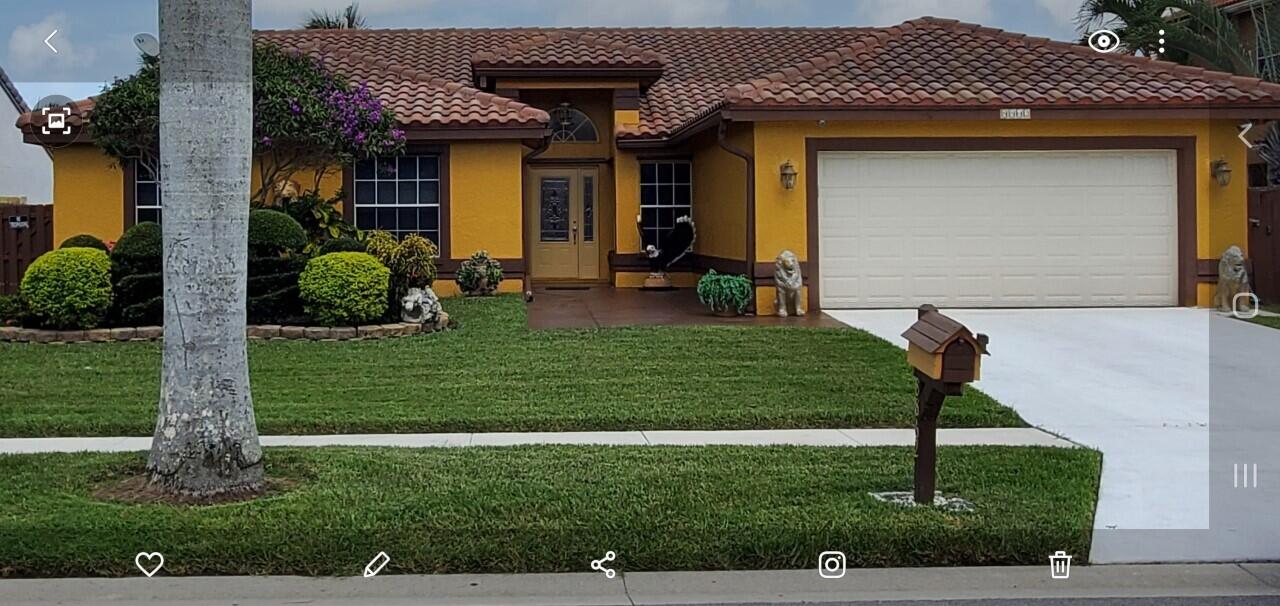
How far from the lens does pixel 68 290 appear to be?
14.7 metres

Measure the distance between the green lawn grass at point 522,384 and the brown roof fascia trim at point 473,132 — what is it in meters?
4.70

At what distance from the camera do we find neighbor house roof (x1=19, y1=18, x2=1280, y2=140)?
57.5 ft

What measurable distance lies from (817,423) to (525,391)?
8.94 ft

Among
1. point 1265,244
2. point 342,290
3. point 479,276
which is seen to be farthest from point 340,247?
point 1265,244

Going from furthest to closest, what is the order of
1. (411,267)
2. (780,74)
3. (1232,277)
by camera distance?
(780,74) → (1232,277) → (411,267)

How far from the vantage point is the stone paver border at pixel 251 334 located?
14727mm

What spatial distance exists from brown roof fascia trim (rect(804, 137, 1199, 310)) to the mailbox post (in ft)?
34.2

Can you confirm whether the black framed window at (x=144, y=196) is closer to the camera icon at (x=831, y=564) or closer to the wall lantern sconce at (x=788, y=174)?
the wall lantern sconce at (x=788, y=174)

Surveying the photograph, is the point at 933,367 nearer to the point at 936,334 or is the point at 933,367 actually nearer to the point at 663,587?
the point at 936,334

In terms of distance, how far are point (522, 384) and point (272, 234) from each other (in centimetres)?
526

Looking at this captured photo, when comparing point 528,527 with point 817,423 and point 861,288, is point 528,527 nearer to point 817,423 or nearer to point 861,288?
point 817,423

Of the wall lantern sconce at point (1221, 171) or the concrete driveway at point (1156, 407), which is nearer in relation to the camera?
the concrete driveway at point (1156, 407)

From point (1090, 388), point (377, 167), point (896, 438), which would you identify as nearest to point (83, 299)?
point (377, 167)

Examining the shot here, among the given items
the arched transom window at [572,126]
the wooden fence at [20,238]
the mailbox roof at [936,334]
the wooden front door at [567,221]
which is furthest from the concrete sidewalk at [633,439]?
the arched transom window at [572,126]
